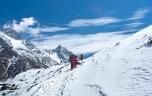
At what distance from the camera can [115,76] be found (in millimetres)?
30828

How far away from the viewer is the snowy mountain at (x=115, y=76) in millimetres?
28045

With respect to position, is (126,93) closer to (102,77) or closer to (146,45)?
(102,77)

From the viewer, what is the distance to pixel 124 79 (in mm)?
29562

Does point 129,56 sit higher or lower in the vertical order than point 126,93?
higher

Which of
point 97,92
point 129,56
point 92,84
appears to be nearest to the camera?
point 97,92

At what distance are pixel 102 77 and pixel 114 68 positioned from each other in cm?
167

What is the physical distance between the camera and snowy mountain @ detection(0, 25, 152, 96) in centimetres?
2805

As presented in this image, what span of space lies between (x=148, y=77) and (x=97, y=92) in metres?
4.56

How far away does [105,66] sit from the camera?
34.0 meters

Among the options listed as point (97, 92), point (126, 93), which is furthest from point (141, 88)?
point (97, 92)

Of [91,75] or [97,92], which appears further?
[91,75]

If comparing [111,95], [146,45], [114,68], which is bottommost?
[111,95]

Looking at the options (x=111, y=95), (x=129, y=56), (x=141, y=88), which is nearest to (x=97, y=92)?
(x=111, y=95)

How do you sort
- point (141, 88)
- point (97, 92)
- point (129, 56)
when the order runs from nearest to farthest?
point (141, 88), point (97, 92), point (129, 56)
